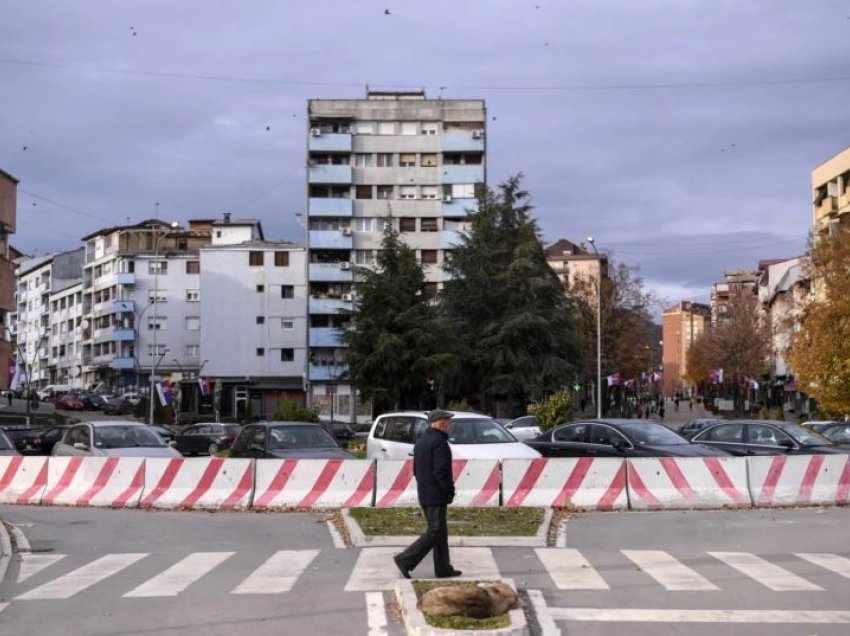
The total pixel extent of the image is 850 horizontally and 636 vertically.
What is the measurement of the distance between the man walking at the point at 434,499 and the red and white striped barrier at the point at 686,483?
7989mm

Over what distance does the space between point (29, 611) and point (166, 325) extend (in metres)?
89.9

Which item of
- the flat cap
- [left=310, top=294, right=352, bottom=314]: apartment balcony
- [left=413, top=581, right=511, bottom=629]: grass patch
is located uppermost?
[left=310, top=294, right=352, bottom=314]: apartment balcony

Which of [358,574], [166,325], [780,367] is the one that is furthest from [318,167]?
[358,574]

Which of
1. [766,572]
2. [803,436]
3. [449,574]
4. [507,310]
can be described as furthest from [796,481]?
[507,310]

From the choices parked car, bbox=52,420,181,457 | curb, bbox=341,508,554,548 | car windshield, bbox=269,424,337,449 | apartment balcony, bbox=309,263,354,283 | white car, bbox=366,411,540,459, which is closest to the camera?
curb, bbox=341,508,554,548

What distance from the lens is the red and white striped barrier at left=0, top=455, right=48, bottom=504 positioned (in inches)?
773

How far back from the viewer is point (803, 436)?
22266 millimetres

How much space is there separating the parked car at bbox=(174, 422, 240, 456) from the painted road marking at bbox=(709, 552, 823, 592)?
1072 inches

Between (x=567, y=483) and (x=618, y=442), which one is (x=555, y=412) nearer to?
(x=618, y=442)

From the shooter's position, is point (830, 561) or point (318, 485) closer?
point (830, 561)

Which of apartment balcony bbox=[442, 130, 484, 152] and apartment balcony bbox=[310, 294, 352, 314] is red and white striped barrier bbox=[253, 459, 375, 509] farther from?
apartment balcony bbox=[442, 130, 484, 152]

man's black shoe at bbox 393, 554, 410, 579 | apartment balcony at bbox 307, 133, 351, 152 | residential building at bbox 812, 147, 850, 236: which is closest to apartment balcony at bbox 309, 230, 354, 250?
apartment balcony at bbox 307, 133, 351, 152

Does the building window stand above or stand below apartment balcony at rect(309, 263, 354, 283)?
above

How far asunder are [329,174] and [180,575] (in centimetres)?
7362
